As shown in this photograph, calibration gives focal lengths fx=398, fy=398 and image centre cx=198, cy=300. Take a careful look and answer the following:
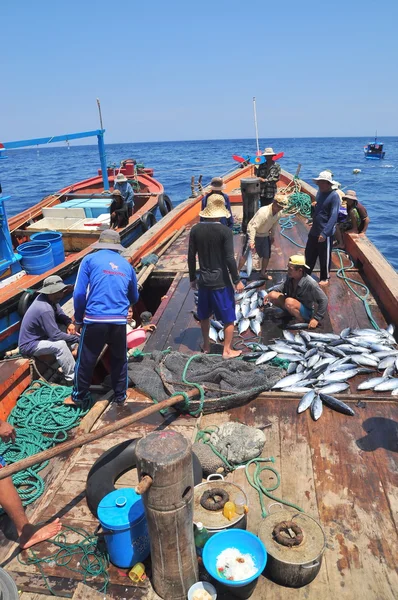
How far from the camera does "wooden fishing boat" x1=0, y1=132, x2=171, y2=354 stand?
7.74 metres

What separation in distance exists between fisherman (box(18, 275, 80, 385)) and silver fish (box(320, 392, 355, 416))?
11.1ft

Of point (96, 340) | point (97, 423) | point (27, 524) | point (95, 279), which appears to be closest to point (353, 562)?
point (27, 524)

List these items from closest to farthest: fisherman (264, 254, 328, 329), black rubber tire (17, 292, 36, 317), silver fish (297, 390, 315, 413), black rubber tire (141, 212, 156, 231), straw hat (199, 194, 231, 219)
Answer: silver fish (297, 390, 315, 413), straw hat (199, 194, 231, 219), fisherman (264, 254, 328, 329), black rubber tire (17, 292, 36, 317), black rubber tire (141, 212, 156, 231)

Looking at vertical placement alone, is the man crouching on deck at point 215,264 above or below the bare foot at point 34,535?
above

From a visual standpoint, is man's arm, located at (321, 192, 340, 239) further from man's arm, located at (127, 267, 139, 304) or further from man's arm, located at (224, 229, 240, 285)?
man's arm, located at (127, 267, 139, 304)

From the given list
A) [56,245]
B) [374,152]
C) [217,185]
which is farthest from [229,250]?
[374,152]

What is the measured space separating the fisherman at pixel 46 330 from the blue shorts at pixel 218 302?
185cm

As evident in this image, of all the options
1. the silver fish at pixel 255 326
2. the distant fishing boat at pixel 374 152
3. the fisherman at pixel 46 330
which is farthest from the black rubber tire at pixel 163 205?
the distant fishing boat at pixel 374 152

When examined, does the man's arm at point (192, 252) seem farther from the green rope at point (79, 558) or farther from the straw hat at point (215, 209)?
the green rope at point (79, 558)

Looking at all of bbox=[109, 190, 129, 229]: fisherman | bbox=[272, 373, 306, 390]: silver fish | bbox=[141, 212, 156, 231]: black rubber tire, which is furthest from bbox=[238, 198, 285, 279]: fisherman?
bbox=[141, 212, 156, 231]: black rubber tire

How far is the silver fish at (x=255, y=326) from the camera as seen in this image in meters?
6.10

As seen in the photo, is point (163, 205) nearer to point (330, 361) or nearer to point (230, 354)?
point (230, 354)

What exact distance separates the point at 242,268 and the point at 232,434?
16.3ft

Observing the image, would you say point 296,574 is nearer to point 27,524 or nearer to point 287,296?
point 27,524
